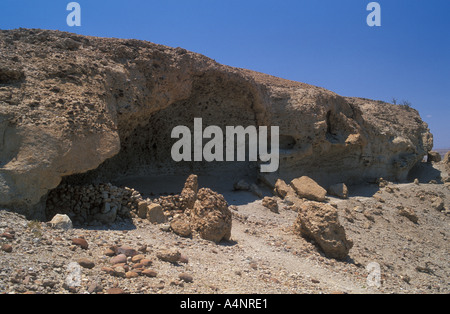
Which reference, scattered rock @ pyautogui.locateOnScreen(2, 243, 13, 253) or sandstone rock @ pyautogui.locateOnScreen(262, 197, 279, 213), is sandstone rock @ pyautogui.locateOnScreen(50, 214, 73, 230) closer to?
scattered rock @ pyautogui.locateOnScreen(2, 243, 13, 253)

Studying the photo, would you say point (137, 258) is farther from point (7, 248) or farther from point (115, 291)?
point (7, 248)

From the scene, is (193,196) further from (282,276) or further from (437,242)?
(437,242)

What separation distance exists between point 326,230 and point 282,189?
2.72 m

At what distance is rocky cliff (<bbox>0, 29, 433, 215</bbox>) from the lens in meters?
4.14

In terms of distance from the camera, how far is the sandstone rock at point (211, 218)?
4.51 metres

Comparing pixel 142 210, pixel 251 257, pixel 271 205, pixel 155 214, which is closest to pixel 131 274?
pixel 251 257

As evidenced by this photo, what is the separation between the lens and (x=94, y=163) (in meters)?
4.59

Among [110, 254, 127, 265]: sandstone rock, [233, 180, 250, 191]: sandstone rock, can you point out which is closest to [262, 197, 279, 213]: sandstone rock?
[233, 180, 250, 191]: sandstone rock

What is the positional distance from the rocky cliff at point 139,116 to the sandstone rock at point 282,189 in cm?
30

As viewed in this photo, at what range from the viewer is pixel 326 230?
4891mm

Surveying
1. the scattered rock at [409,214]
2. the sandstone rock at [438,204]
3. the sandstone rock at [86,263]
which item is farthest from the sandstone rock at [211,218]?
the sandstone rock at [438,204]

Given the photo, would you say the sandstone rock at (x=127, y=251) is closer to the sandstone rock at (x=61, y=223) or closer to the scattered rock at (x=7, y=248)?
the sandstone rock at (x=61, y=223)

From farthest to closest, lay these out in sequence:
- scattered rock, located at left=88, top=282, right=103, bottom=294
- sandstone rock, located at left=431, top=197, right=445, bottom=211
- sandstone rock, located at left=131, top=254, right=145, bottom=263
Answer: sandstone rock, located at left=431, top=197, right=445, bottom=211 → sandstone rock, located at left=131, top=254, right=145, bottom=263 → scattered rock, located at left=88, top=282, right=103, bottom=294

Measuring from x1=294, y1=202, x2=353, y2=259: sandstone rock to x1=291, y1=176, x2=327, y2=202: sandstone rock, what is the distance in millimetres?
2287
